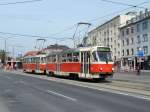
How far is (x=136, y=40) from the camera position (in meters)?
97.8

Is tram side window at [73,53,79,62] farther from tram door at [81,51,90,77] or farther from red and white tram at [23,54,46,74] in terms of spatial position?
red and white tram at [23,54,46,74]

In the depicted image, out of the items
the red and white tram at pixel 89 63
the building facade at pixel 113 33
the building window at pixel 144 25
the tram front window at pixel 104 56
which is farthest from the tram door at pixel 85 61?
the building facade at pixel 113 33

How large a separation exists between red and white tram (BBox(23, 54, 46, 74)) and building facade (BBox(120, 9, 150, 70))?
1048 inches

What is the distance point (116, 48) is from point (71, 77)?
72.6 meters

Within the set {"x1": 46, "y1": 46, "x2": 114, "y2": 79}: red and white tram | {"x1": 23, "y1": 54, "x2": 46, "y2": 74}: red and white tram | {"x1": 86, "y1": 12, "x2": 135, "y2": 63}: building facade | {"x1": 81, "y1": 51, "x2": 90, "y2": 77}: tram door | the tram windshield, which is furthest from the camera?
{"x1": 86, "y1": 12, "x2": 135, "y2": 63}: building facade

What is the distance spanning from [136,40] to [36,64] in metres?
41.6

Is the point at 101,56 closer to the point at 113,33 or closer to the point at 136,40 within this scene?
the point at 136,40

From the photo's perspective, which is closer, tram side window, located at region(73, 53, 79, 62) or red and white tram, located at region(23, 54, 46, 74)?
tram side window, located at region(73, 53, 79, 62)

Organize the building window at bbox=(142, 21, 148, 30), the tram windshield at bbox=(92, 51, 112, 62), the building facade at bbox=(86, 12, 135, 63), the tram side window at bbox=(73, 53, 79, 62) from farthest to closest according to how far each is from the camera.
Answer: the building facade at bbox=(86, 12, 135, 63) < the building window at bbox=(142, 21, 148, 30) < the tram side window at bbox=(73, 53, 79, 62) < the tram windshield at bbox=(92, 51, 112, 62)

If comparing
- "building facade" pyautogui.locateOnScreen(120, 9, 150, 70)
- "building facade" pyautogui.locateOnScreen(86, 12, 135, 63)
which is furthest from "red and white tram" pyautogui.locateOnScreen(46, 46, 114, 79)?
"building facade" pyautogui.locateOnScreen(86, 12, 135, 63)

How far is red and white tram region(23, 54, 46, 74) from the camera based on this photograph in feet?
187

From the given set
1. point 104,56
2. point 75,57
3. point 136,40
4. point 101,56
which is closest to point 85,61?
point 101,56

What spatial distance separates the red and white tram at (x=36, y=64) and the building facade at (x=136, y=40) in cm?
2662

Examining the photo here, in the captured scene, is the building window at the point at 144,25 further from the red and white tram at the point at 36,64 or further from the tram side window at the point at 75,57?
the tram side window at the point at 75,57
